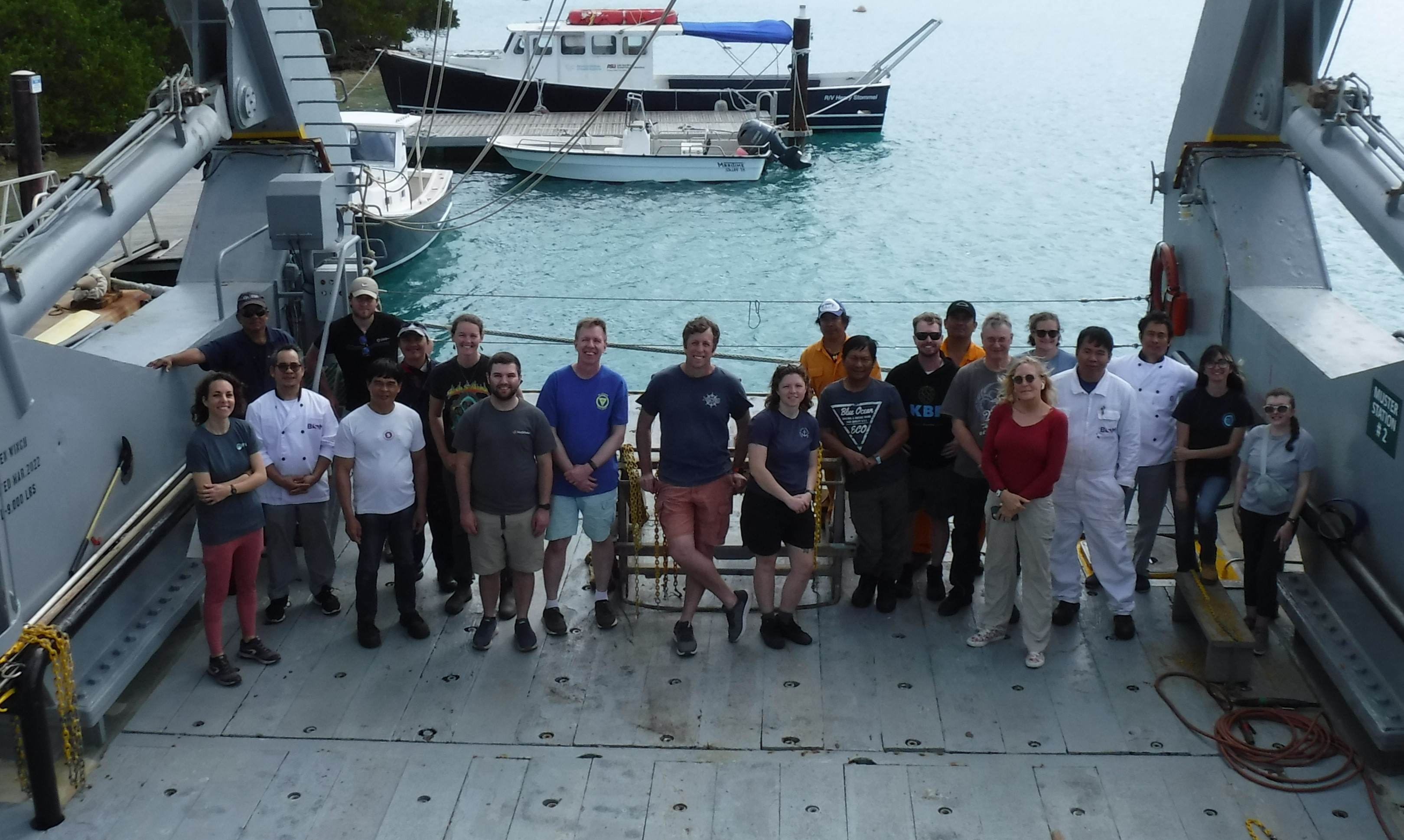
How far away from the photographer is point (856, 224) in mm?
29156

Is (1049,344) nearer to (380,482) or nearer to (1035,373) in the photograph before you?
(1035,373)

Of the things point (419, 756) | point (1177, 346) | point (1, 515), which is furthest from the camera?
point (1177, 346)

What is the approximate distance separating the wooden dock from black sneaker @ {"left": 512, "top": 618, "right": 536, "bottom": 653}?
27568 mm

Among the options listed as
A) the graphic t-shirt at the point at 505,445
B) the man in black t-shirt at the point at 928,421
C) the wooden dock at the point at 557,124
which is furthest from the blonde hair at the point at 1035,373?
the wooden dock at the point at 557,124

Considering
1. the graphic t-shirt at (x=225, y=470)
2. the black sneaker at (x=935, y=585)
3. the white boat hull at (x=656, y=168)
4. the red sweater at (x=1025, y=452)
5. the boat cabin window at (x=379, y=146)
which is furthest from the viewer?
the white boat hull at (x=656, y=168)

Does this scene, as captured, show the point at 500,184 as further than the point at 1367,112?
Yes

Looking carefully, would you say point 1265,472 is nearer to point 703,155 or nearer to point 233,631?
point 233,631

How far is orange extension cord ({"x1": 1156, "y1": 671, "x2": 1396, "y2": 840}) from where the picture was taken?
514 cm

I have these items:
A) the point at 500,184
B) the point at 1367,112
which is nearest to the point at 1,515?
the point at 1367,112

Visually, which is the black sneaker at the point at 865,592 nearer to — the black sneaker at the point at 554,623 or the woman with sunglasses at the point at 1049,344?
the woman with sunglasses at the point at 1049,344

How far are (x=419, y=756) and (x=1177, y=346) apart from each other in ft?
18.6

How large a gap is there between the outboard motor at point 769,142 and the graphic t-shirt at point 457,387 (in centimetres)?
2641

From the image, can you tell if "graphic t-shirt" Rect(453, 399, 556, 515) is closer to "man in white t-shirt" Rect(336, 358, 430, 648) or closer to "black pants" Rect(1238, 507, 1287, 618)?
"man in white t-shirt" Rect(336, 358, 430, 648)

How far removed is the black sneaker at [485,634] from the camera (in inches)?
249
